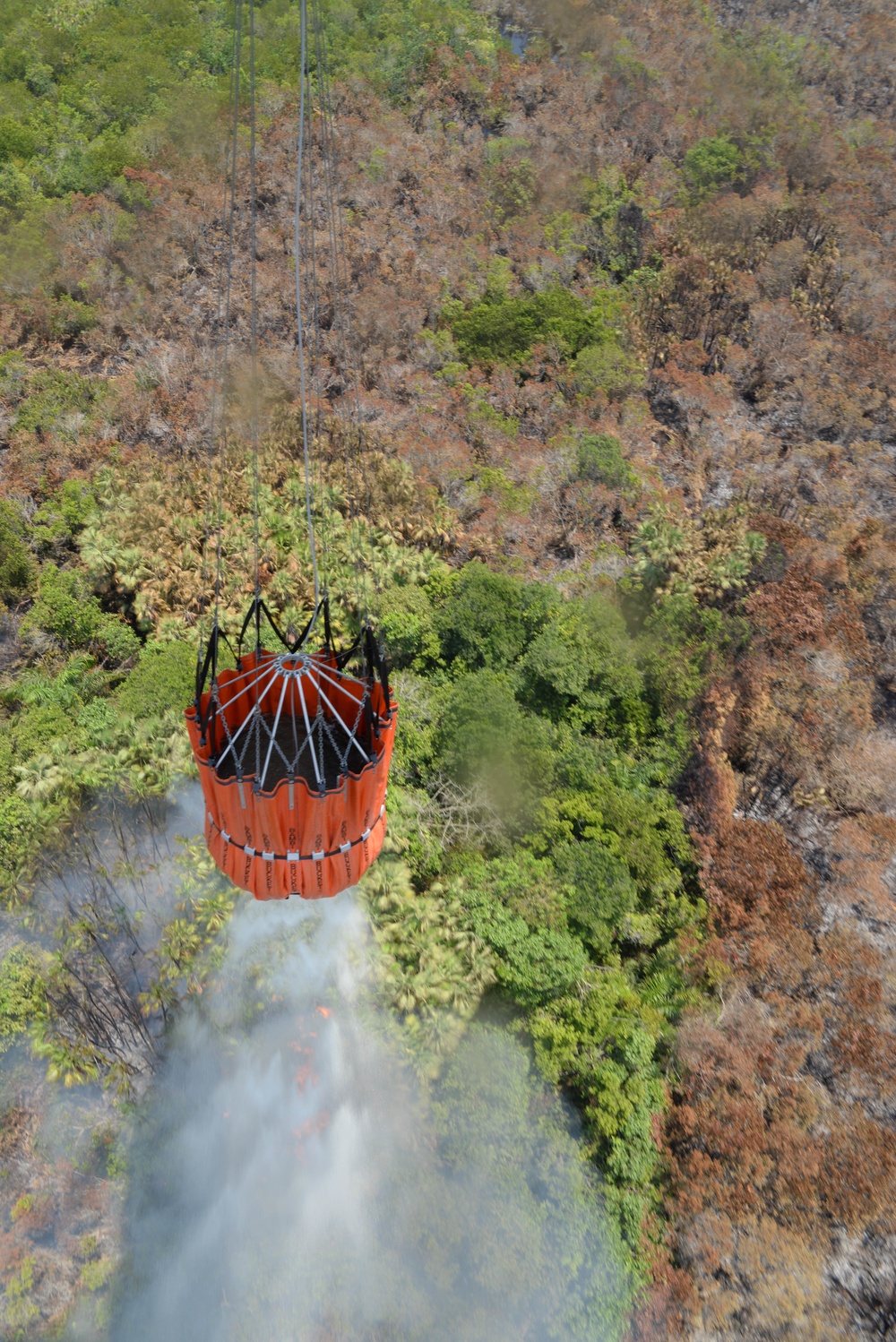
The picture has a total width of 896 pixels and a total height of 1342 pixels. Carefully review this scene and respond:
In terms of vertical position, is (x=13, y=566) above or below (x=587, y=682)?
below

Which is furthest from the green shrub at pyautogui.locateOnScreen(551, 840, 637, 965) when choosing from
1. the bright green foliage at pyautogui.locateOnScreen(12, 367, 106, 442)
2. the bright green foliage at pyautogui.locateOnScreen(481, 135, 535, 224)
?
the bright green foliage at pyautogui.locateOnScreen(481, 135, 535, 224)

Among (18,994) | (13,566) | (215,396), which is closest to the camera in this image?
(18,994)

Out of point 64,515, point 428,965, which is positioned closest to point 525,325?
point 64,515

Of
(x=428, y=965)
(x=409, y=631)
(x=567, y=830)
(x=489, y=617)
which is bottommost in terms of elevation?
(x=428, y=965)

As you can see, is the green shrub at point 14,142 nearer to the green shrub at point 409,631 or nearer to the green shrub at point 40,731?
the green shrub at point 40,731

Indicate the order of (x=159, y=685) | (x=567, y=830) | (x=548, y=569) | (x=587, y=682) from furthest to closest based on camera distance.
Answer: (x=548, y=569)
(x=587, y=682)
(x=159, y=685)
(x=567, y=830)

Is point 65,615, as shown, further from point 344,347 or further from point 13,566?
point 344,347
